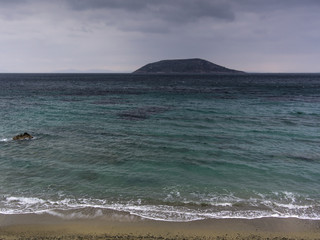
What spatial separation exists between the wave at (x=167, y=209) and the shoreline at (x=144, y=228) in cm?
37

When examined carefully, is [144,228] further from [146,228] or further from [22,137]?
[22,137]

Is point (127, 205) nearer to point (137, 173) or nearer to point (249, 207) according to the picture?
point (137, 173)

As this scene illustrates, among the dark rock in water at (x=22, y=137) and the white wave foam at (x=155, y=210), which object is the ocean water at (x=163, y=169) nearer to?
the white wave foam at (x=155, y=210)

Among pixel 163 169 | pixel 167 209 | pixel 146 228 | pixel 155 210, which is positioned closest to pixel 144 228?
pixel 146 228

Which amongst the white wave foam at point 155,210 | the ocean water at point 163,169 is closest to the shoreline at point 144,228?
the white wave foam at point 155,210

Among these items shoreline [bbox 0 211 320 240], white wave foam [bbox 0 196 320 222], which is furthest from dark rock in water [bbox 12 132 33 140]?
shoreline [bbox 0 211 320 240]

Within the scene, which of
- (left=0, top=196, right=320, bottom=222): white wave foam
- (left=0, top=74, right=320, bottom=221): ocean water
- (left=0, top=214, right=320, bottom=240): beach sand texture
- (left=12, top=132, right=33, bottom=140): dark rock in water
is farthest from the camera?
(left=12, top=132, right=33, bottom=140): dark rock in water

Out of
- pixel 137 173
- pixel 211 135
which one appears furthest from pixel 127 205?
pixel 211 135

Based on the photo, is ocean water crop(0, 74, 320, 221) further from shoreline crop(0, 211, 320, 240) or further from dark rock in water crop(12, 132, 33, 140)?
dark rock in water crop(12, 132, 33, 140)

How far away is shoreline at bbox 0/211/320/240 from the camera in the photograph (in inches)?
440

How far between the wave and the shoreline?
37 cm

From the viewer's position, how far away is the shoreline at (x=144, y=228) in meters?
11.2

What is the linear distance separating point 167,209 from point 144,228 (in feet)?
6.33

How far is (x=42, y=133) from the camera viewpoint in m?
27.8
